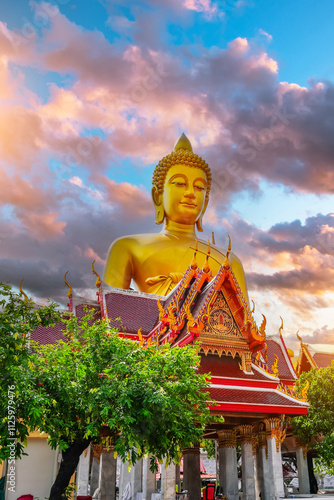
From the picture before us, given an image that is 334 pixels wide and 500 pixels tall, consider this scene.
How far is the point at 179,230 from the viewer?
25.2 m

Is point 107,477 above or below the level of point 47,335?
below

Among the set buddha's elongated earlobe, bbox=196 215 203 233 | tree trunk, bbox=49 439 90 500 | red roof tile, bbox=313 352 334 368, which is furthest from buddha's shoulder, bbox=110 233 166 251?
tree trunk, bbox=49 439 90 500

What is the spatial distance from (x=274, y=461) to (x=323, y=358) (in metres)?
11.2

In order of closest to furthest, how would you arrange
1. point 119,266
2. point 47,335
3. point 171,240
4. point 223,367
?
point 223,367 → point 47,335 → point 119,266 → point 171,240

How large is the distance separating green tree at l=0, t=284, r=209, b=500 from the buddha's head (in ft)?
50.4

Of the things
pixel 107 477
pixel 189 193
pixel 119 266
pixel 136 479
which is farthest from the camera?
pixel 189 193

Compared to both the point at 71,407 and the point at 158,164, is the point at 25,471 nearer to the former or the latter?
the point at 71,407

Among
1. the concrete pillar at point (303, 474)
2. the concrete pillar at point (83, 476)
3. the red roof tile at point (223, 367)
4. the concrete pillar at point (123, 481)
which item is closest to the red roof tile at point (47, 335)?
the concrete pillar at point (83, 476)

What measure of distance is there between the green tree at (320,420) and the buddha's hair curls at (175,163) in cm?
1316

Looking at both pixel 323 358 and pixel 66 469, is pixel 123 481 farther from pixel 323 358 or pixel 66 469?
pixel 323 358

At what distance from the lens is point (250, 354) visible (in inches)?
540

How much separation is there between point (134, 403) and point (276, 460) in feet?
19.3

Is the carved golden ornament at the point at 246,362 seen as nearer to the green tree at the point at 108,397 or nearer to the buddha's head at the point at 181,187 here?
the green tree at the point at 108,397

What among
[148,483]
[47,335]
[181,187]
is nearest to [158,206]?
[181,187]
